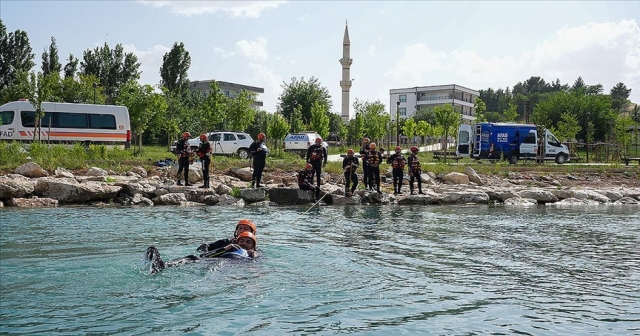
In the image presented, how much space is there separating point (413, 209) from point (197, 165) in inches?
376

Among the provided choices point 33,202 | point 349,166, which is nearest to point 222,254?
point 33,202

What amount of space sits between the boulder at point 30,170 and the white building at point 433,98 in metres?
79.7

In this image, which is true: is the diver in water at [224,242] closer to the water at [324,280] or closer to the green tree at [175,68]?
the water at [324,280]

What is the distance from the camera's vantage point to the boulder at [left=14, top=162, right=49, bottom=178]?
66.4 ft

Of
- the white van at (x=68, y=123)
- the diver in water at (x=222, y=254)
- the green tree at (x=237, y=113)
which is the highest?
the green tree at (x=237, y=113)

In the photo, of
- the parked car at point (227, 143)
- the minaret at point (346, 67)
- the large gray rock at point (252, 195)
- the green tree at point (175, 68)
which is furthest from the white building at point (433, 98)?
the large gray rock at point (252, 195)

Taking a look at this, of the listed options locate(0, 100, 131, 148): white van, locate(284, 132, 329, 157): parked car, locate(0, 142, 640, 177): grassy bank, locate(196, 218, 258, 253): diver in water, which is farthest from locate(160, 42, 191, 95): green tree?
locate(196, 218, 258, 253): diver in water

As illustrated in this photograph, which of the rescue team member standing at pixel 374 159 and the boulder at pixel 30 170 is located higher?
the rescue team member standing at pixel 374 159

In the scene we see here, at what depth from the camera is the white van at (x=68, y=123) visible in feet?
95.4

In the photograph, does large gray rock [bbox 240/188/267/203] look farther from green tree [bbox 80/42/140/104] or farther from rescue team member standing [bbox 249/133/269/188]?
green tree [bbox 80/42/140/104]

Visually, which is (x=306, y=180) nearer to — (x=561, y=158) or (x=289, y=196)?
(x=289, y=196)

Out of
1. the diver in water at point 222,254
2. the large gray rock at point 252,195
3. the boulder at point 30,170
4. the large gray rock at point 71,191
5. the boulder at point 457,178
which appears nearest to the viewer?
the diver in water at point 222,254

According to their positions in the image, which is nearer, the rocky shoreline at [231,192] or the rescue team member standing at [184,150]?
the rocky shoreline at [231,192]

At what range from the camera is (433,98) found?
99188mm
